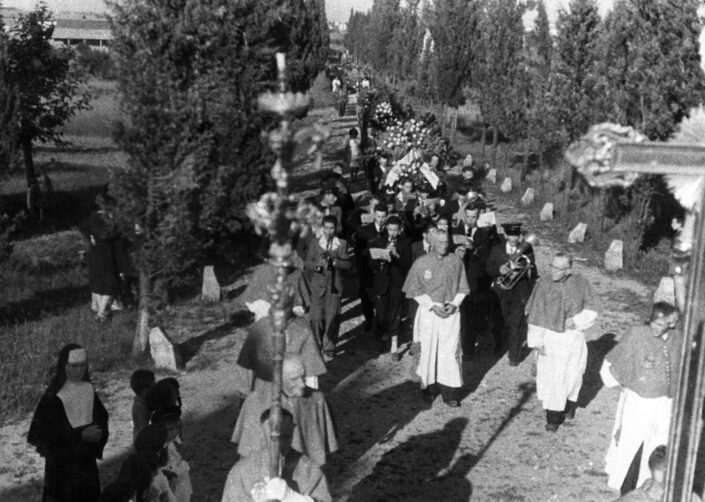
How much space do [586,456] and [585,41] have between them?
1341cm

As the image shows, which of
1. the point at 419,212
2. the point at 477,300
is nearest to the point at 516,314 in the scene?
the point at 477,300

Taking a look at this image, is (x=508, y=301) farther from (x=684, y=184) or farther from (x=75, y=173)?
(x=75, y=173)

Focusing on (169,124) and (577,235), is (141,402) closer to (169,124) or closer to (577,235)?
(169,124)

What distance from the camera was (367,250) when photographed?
11.1 metres

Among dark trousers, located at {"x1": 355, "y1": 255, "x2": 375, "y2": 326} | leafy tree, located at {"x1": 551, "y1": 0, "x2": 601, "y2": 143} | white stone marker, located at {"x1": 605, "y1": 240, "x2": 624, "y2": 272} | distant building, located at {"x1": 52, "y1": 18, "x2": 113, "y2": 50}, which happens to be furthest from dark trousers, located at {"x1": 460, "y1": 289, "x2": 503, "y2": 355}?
distant building, located at {"x1": 52, "y1": 18, "x2": 113, "y2": 50}

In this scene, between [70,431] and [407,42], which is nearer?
[70,431]

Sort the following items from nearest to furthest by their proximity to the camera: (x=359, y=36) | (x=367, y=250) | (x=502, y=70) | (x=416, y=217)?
(x=367, y=250)
(x=416, y=217)
(x=502, y=70)
(x=359, y=36)

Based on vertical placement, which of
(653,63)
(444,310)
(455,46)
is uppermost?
(455,46)

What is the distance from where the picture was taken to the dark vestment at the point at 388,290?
10.9 meters

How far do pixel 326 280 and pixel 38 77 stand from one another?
9.01 meters

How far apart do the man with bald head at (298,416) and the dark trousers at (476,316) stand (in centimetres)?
528

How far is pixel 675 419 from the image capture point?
10.6ft

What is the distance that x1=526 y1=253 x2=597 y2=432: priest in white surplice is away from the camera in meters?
8.46

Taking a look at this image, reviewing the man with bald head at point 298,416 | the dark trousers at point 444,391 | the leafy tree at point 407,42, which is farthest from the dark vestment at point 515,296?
the leafy tree at point 407,42
